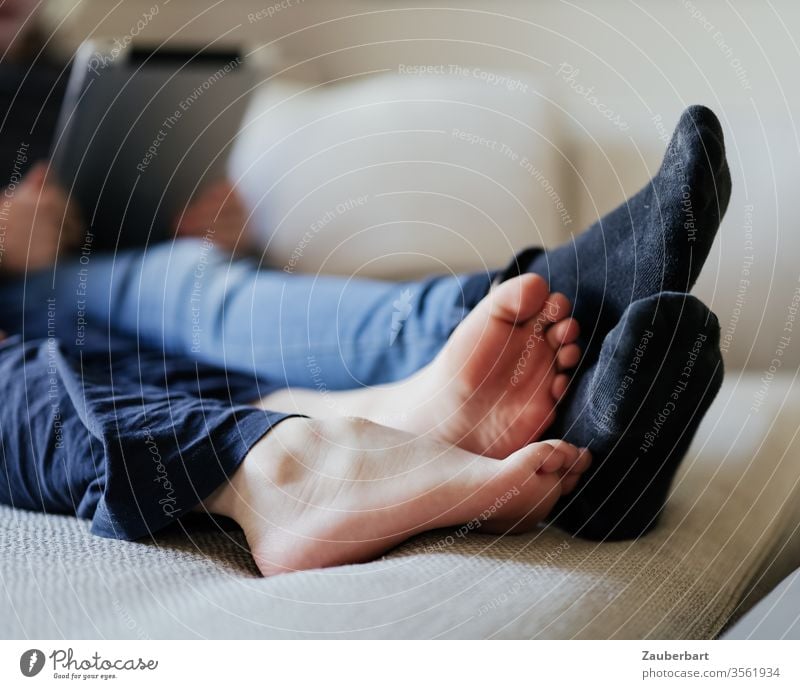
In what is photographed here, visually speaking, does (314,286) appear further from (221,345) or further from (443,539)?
(443,539)

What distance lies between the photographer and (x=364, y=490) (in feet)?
1.18

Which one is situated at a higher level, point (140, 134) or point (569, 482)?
point (140, 134)

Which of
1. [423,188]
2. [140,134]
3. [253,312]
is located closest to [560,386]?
[253,312]

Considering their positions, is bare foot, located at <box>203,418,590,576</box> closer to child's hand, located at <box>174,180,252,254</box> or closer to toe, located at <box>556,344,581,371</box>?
toe, located at <box>556,344,581,371</box>

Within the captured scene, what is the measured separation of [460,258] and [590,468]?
1.24ft

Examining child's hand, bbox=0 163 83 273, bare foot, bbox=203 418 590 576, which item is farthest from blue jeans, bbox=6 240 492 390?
bare foot, bbox=203 418 590 576

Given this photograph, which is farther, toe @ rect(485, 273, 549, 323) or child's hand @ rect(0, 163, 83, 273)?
child's hand @ rect(0, 163, 83, 273)

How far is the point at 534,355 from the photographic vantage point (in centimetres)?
41

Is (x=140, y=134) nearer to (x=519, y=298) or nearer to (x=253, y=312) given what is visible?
(x=253, y=312)

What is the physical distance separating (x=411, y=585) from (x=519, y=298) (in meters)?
0.16

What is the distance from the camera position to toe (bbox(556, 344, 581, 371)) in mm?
406

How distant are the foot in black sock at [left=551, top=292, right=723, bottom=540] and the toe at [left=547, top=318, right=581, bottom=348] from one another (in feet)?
0.10

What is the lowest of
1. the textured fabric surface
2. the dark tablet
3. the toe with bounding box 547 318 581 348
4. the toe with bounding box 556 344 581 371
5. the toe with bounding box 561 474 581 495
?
the textured fabric surface

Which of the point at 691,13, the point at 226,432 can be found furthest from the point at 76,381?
the point at 691,13
